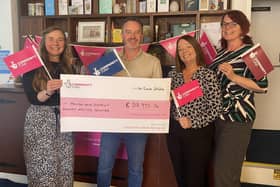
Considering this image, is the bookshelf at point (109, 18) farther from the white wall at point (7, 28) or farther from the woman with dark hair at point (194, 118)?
the woman with dark hair at point (194, 118)

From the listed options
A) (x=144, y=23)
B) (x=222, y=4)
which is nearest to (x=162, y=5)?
(x=144, y=23)

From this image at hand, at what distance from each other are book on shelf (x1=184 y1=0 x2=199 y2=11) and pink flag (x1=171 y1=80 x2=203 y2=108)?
1592 mm

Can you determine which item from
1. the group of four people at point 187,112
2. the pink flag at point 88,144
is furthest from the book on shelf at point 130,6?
the pink flag at point 88,144

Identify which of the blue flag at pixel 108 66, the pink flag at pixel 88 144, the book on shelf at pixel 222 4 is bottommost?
the pink flag at pixel 88 144

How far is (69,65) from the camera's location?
212 cm

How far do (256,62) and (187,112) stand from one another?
1.69 feet

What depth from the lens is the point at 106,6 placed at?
352cm

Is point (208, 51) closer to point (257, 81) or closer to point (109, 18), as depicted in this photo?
point (257, 81)

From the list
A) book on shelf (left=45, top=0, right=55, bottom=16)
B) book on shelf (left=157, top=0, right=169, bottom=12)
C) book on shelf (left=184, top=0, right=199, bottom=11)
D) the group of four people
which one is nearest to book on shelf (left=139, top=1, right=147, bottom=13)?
book on shelf (left=157, top=0, right=169, bottom=12)

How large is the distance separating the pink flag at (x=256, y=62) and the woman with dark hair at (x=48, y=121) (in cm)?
114

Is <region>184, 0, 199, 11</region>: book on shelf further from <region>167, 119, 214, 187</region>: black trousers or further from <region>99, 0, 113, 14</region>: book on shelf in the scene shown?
<region>167, 119, 214, 187</region>: black trousers

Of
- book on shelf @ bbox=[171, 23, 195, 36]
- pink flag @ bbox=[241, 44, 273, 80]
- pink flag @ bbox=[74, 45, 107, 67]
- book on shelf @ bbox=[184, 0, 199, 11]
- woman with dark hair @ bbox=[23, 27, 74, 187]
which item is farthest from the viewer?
book on shelf @ bbox=[171, 23, 195, 36]

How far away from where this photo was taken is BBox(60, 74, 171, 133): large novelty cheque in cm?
208

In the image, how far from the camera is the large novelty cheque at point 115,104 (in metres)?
2.08
